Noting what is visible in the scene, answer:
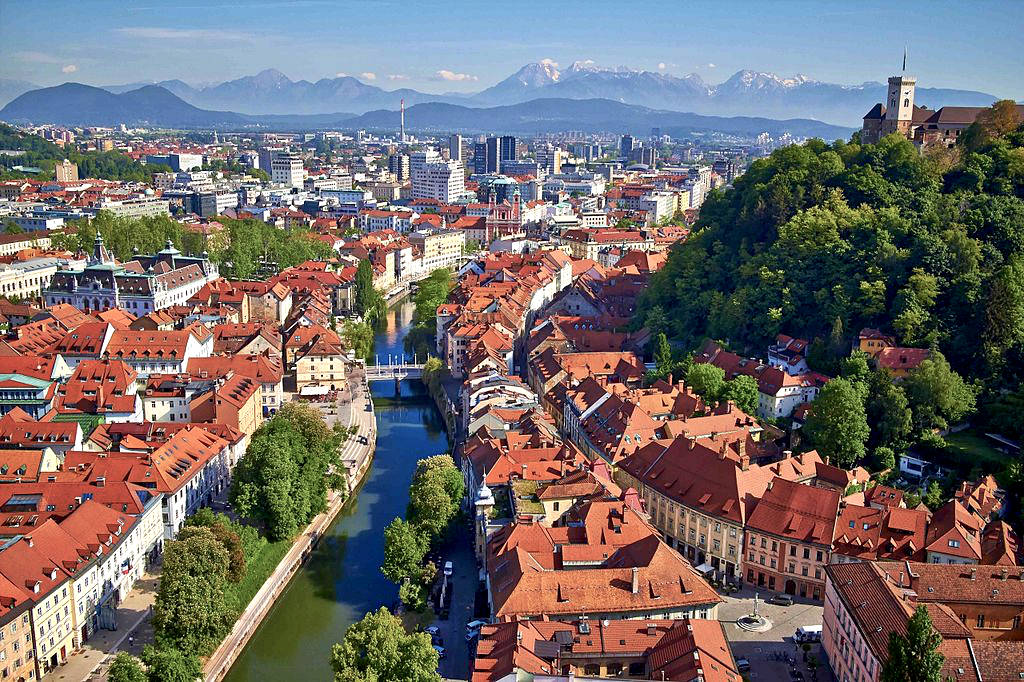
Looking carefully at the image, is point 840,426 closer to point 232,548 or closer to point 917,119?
point 232,548

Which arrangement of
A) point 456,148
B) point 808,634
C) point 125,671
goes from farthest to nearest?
point 456,148, point 808,634, point 125,671

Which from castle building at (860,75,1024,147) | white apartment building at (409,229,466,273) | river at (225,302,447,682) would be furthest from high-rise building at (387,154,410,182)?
river at (225,302,447,682)

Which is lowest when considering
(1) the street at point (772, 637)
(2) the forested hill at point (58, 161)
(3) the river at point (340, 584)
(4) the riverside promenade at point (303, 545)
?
(3) the river at point (340, 584)

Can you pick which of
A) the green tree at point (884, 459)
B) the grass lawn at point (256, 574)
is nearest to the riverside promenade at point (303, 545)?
the grass lawn at point (256, 574)

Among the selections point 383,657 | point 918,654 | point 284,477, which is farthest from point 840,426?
point 383,657

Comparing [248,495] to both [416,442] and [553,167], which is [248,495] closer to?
[416,442]

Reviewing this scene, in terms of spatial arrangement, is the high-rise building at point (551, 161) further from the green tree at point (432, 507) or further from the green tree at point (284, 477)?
the green tree at point (432, 507)
